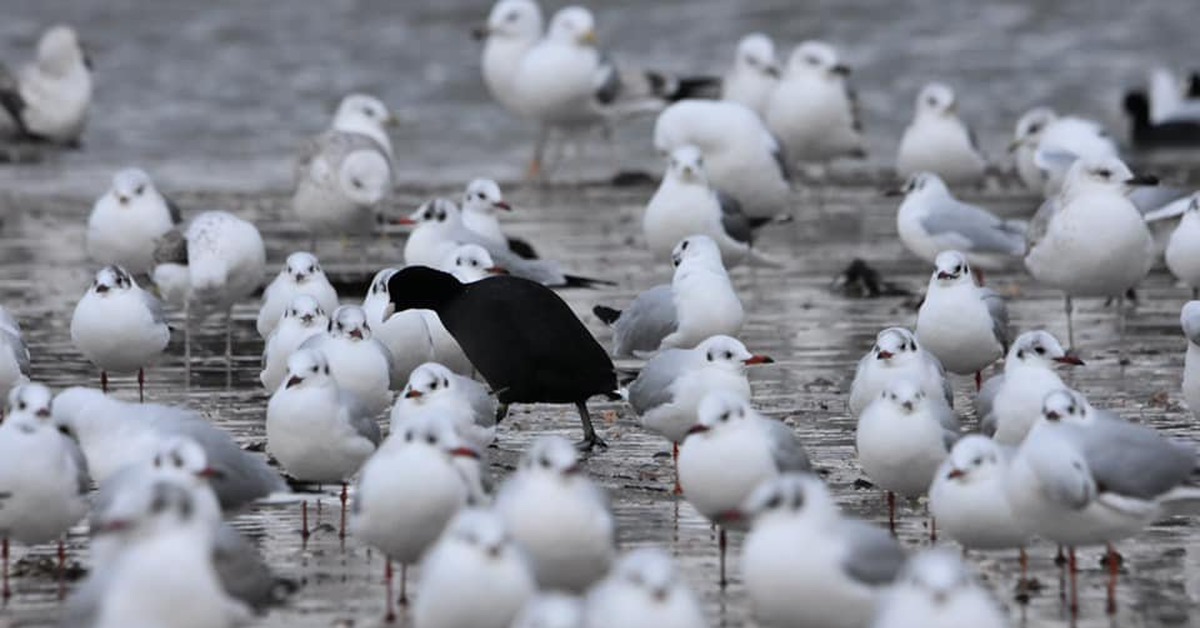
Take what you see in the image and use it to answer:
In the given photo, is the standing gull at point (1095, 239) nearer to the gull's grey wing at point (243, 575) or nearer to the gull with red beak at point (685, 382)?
the gull with red beak at point (685, 382)

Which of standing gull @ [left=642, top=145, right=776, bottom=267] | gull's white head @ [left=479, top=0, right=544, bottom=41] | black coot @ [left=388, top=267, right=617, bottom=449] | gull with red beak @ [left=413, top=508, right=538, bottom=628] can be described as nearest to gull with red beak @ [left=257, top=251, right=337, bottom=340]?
black coot @ [left=388, top=267, right=617, bottom=449]

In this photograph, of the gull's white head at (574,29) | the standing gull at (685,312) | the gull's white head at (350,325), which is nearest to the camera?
the gull's white head at (350,325)

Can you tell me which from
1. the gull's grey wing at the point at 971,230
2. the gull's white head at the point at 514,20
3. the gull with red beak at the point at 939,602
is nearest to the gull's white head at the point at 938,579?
the gull with red beak at the point at 939,602

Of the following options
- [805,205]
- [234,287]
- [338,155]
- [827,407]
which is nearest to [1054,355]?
[827,407]

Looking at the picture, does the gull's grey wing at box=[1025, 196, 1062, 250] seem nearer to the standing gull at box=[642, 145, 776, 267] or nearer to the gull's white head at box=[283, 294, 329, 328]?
the standing gull at box=[642, 145, 776, 267]

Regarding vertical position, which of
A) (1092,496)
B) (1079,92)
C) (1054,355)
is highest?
(1079,92)

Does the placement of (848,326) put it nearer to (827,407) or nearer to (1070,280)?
(1070,280)

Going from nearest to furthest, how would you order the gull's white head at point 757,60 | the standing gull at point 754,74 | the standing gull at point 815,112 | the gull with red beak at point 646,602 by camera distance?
the gull with red beak at point 646,602 < the standing gull at point 815,112 < the standing gull at point 754,74 < the gull's white head at point 757,60

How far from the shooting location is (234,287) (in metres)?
13.3

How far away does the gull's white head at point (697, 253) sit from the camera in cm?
1206

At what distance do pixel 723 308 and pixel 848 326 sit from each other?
2.23m

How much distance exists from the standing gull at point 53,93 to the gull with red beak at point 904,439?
16.1 metres

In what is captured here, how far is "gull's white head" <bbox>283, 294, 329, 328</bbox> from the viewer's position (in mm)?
11062

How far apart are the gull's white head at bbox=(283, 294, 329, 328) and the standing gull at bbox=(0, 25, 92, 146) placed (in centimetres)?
1326
